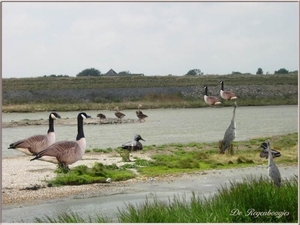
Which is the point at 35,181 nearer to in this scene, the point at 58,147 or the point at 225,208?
the point at 58,147

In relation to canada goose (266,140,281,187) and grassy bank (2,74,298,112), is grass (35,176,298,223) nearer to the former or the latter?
canada goose (266,140,281,187)

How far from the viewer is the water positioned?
6395mm

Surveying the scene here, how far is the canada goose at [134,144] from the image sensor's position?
6.47 metres

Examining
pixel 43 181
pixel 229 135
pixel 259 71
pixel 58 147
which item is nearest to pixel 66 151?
pixel 58 147

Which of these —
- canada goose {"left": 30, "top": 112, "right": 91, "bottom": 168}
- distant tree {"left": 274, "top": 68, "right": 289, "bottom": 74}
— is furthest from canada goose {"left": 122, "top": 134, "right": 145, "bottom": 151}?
distant tree {"left": 274, "top": 68, "right": 289, "bottom": 74}

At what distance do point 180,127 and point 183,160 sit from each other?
0.37m

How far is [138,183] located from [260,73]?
176 cm

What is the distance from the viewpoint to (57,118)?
6.35 meters

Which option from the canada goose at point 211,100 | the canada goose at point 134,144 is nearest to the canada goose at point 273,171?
the canada goose at point 211,100

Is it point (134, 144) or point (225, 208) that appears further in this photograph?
point (134, 144)

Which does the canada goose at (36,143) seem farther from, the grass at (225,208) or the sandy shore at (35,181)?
the grass at (225,208)

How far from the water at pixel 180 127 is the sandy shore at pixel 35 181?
0.13 m

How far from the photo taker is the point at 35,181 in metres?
6.29

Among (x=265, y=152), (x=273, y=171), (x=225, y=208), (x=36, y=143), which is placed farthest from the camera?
(x=265, y=152)
